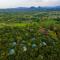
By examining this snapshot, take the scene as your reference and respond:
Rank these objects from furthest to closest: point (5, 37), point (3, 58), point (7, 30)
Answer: point (7, 30)
point (5, 37)
point (3, 58)

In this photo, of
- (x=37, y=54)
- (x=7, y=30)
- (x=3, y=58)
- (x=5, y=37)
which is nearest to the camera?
(x=3, y=58)

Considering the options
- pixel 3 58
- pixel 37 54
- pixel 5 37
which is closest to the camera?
pixel 3 58

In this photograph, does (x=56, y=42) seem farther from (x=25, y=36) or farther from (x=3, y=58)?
(x=3, y=58)

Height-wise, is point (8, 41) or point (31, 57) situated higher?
point (8, 41)

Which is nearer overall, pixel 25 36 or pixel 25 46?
pixel 25 46

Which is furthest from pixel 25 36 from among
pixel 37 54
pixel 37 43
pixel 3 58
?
pixel 3 58

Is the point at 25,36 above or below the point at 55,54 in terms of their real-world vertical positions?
above

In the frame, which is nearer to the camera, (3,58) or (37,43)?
(3,58)

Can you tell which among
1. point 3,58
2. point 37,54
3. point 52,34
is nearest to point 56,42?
point 52,34

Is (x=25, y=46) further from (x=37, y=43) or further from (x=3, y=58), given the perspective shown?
(x=3, y=58)
